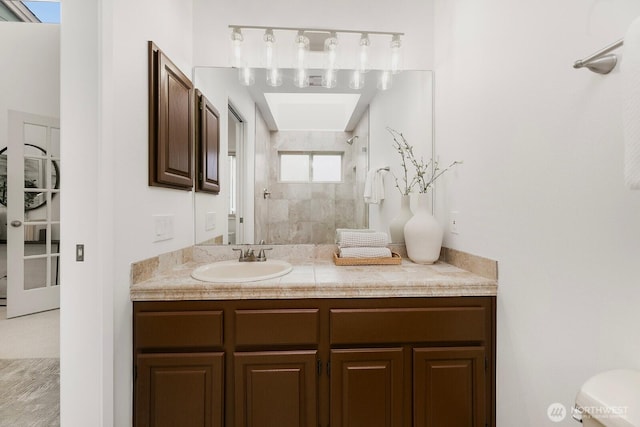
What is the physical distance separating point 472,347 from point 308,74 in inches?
72.6

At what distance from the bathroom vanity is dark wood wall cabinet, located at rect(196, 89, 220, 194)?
0.77m

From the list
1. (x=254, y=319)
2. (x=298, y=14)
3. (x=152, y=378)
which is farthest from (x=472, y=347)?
(x=298, y=14)

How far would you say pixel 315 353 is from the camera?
126cm

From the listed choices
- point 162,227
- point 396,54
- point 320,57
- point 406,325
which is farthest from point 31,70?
point 406,325

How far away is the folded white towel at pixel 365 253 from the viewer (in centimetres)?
173

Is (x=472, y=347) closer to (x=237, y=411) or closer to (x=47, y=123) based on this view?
(x=237, y=411)

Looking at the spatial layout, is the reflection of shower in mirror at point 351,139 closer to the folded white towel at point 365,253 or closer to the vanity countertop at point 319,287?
the folded white towel at point 365,253

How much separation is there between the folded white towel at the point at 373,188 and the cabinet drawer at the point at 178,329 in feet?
3.89

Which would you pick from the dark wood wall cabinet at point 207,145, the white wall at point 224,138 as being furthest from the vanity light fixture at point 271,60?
the dark wood wall cabinet at point 207,145

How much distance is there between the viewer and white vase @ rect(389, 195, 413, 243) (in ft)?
6.32

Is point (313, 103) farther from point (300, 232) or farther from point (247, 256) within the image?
point (247, 256)

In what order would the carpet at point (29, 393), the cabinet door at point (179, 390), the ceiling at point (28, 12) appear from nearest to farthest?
the cabinet door at point (179, 390) < the carpet at point (29, 393) < the ceiling at point (28, 12)

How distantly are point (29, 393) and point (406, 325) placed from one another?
2322 millimetres

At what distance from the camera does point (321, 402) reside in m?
1.26
